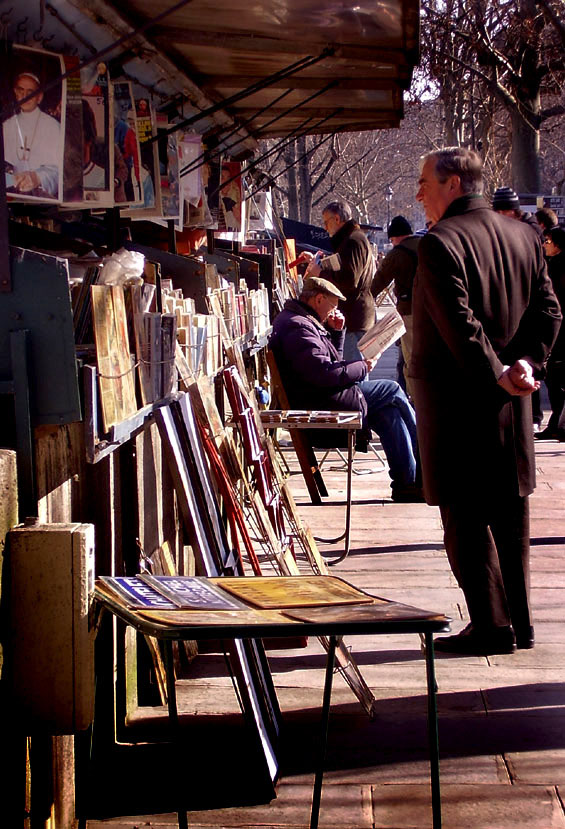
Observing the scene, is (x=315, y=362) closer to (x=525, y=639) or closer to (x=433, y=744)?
(x=525, y=639)

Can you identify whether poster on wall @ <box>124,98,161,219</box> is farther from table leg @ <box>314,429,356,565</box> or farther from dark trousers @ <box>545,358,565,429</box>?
dark trousers @ <box>545,358,565,429</box>

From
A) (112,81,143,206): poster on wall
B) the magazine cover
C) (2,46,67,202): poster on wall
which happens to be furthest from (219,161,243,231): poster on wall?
(2,46,67,202): poster on wall

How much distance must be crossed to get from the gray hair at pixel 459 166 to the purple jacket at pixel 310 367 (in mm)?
2571

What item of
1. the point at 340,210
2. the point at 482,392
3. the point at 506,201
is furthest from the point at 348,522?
the point at 340,210

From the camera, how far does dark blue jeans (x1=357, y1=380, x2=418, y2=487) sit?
303 inches

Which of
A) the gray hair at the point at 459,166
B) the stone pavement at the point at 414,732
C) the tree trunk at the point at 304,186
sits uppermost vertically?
the tree trunk at the point at 304,186

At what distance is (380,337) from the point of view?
24.3 feet

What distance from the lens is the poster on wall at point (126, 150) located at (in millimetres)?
4246

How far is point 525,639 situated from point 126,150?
248 centimetres

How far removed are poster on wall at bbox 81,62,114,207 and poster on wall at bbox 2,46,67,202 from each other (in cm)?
32

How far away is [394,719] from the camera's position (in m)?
3.92

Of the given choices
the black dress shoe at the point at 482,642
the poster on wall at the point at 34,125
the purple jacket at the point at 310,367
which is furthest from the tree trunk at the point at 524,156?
the poster on wall at the point at 34,125

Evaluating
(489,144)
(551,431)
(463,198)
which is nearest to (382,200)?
(489,144)

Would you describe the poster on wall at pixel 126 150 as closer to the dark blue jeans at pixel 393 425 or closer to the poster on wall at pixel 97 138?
the poster on wall at pixel 97 138
